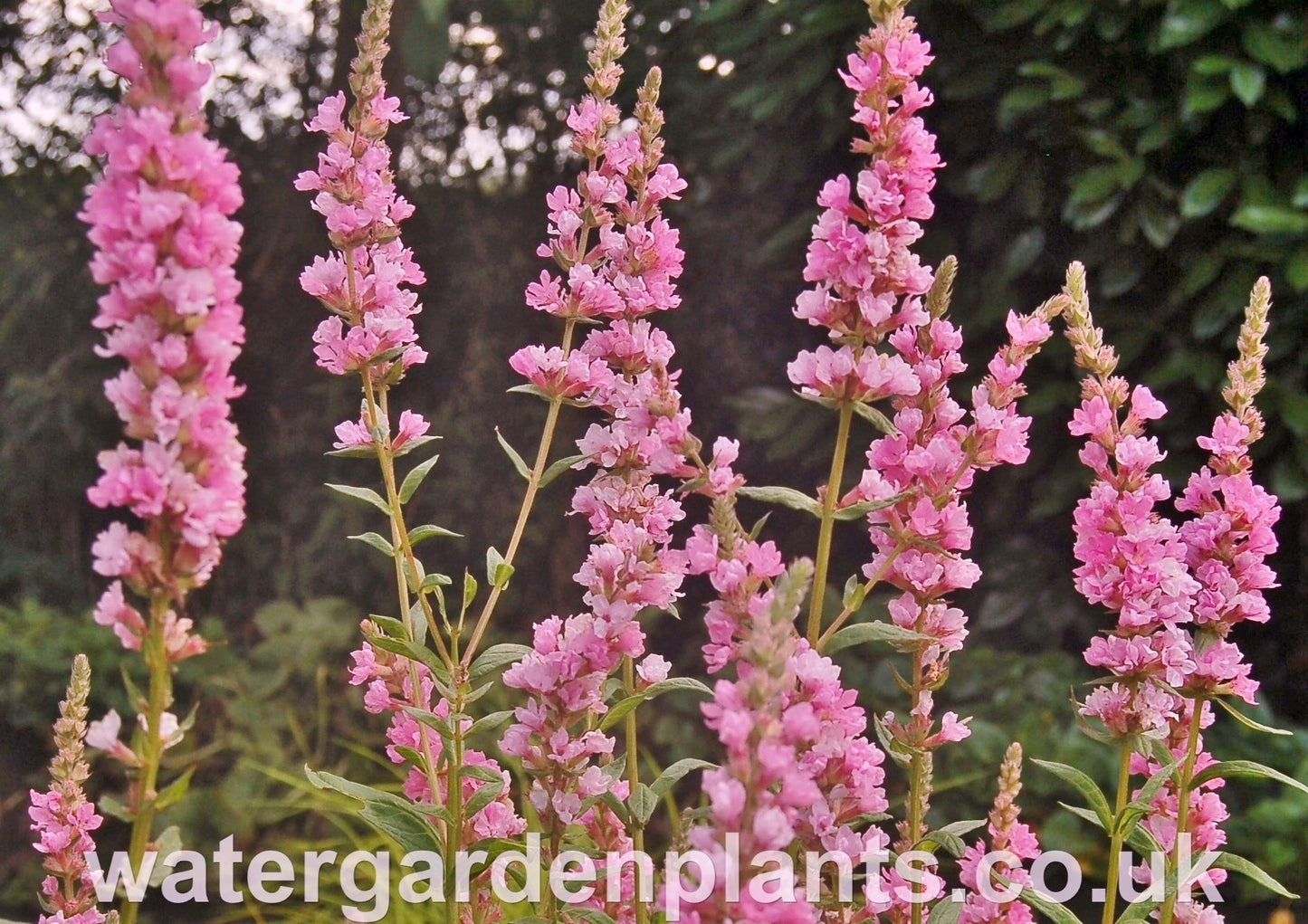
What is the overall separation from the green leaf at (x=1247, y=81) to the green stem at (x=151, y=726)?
77.7 inches

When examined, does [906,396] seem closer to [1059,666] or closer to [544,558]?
[1059,666]

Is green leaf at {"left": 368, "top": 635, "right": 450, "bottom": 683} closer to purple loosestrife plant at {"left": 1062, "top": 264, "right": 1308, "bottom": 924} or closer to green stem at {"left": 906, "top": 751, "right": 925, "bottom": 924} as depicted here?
green stem at {"left": 906, "top": 751, "right": 925, "bottom": 924}

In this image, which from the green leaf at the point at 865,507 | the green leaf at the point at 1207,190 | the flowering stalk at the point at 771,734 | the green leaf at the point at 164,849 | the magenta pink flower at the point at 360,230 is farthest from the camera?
the green leaf at the point at 1207,190

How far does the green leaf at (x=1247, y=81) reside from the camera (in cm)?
201

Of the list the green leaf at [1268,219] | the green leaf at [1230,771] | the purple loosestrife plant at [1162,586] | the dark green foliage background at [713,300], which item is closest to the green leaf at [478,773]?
the purple loosestrife plant at [1162,586]

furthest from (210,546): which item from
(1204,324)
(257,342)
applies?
(257,342)

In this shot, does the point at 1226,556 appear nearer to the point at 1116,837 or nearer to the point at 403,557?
the point at 1116,837

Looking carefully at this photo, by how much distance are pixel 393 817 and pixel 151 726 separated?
285 mm

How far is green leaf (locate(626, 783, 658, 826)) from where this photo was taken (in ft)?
2.70

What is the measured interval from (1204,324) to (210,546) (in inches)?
80.8

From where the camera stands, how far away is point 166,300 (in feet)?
1.98

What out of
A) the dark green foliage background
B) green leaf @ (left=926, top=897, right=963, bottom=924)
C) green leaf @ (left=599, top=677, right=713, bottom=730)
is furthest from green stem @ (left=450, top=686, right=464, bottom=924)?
the dark green foliage background

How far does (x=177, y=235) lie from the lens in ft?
1.96

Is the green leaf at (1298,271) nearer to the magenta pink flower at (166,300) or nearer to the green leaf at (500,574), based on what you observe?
the green leaf at (500,574)
